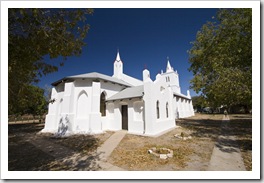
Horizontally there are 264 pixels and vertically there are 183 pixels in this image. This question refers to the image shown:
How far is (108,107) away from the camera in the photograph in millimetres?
14820

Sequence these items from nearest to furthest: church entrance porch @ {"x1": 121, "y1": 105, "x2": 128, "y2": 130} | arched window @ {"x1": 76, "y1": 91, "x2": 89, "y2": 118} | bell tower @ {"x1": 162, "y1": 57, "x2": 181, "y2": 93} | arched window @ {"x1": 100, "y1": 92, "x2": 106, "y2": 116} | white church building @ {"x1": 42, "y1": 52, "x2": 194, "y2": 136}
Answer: white church building @ {"x1": 42, "y1": 52, "x2": 194, "y2": 136}
arched window @ {"x1": 76, "y1": 91, "x2": 89, "y2": 118}
church entrance porch @ {"x1": 121, "y1": 105, "x2": 128, "y2": 130}
arched window @ {"x1": 100, "y1": 92, "x2": 106, "y2": 116}
bell tower @ {"x1": 162, "y1": 57, "x2": 181, "y2": 93}

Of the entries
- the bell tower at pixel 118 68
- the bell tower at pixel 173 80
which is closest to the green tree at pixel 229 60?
the bell tower at pixel 118 68

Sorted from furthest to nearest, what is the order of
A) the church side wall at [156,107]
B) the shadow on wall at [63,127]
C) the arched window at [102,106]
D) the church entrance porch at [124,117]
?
the arched window at [102,106] < the church entrance porch at [124,117] < the shadow on wall at [63,127] < the church side wall at [156,107]

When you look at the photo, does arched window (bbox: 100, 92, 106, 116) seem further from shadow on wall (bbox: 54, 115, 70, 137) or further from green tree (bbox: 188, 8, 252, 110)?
green tree (bbox: 188, 8, 252, 110)

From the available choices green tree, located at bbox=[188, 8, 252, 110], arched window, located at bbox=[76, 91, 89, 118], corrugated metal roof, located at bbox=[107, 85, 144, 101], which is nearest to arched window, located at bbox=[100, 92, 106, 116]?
corrugated metal roof, located at bbox=[107, 85, 144, 101]

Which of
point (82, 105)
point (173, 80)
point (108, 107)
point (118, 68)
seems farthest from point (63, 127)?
point (173, 80)

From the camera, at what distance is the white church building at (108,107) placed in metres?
11.3

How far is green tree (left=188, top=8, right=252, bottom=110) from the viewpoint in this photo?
21.7 ft

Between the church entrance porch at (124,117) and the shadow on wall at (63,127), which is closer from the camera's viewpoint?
the shadow on wall at (63,127)

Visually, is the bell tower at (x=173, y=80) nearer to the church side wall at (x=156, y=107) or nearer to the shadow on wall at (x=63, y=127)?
the church side wall at (x=156, y=107)

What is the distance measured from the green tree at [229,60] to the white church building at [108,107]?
3864 mm

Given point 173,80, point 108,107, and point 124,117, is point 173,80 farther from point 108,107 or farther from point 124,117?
point 108,107

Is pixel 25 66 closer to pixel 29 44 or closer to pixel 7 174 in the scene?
pixel 29 44

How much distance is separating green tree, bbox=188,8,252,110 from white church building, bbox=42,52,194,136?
12.7ft
